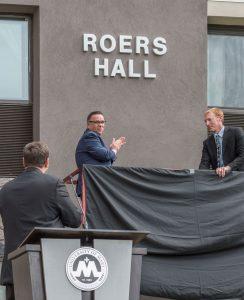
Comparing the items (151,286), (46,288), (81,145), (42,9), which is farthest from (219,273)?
(42,9)

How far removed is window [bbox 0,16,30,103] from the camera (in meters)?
14.8

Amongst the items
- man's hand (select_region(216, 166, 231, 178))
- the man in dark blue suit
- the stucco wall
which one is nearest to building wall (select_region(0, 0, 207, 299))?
the stucco wall

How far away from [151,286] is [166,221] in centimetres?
72

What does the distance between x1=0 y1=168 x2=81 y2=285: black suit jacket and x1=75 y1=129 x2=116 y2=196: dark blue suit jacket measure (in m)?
2.07

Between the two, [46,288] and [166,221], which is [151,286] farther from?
[46,288]

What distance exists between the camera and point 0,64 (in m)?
14.8

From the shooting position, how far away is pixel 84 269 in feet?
28.7

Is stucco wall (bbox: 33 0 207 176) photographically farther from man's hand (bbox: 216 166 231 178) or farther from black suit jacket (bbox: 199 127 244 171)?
man's hand (bbox: 216 166 231 178)

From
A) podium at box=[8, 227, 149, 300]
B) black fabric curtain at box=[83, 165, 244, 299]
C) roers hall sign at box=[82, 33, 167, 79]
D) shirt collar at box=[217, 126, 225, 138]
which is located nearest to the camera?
podium at box=[8, 227, 149, 300]

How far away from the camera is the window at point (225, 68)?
51.1 feet

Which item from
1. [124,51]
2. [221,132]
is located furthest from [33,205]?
[124,51]

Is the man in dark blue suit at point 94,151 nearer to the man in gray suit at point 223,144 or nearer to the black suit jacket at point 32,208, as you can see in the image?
the man in gray suit at point 223,144

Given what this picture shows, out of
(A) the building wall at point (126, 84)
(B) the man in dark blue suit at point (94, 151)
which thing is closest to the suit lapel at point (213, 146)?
(B) the man in dark blue suit at point (94, 151)

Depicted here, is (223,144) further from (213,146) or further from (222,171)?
(222,171)
